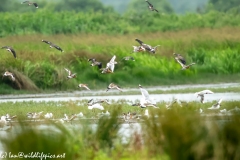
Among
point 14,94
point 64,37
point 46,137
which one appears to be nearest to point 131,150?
point 46,137

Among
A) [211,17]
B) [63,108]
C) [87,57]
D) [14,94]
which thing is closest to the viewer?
[63,108]

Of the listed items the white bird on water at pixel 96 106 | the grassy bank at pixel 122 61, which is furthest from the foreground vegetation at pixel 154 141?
the grassy bank at pixel 122 61

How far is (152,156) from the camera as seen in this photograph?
34.3ft

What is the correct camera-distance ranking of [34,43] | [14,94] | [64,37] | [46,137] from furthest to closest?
[64,37] < [34,43] < [14,94] < [46,137]

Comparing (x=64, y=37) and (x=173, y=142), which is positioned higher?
(x=173, y=142)

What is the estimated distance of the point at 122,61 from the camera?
Answer: 29.9 m

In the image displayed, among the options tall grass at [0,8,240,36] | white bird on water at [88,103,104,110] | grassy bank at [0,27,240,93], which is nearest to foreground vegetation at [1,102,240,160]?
white bird on water at [88,103,104,110]

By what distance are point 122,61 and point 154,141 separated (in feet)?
63.3

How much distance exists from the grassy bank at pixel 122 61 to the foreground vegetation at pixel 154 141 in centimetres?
1498

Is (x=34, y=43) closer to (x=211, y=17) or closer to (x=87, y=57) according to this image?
(x=87, y=57)

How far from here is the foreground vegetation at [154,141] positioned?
10.1 metres

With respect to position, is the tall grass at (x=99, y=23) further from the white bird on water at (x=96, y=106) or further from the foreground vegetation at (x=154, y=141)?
the foreground vegetation at (x=154, y=141)

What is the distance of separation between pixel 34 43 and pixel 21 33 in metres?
4.17

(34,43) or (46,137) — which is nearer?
(46,137)
